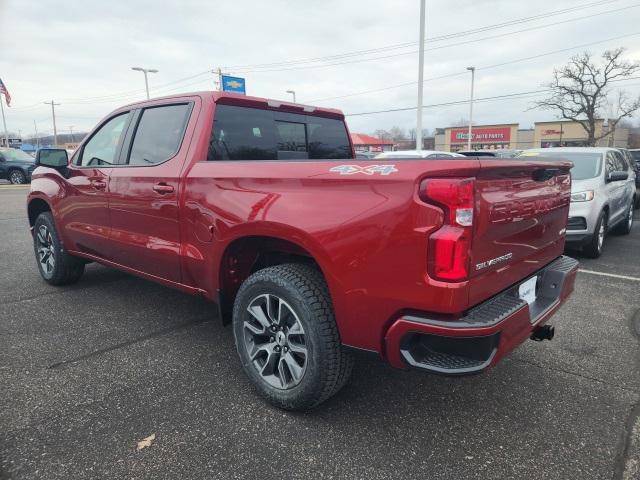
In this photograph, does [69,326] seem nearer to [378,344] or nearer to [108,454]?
[108,454]

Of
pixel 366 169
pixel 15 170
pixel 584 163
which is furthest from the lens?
pixel 15 170

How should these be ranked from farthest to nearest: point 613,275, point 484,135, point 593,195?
point 484,135 → point 593,195 → point 613,275

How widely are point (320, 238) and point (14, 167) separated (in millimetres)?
22352

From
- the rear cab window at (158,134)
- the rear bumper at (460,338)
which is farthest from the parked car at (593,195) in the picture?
the rear cab window at (158,134)

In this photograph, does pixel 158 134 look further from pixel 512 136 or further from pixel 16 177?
pixel 512 136

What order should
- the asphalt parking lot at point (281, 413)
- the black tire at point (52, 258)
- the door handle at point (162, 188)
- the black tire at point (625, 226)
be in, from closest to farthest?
the asphalt parking lot at point (281, 413)
the door handle at point (162, 188)
the black tire at point (52, 258)
the black tire at point (625, 226)

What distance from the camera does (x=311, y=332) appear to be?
7.86 ft

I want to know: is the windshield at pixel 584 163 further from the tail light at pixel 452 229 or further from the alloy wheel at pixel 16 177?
the alloy wheel at pixel 16 177

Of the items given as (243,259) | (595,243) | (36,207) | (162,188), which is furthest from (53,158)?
(595,243)

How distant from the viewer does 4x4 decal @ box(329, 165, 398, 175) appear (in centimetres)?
210

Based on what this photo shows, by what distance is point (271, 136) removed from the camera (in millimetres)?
3580

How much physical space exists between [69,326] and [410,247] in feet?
10.4

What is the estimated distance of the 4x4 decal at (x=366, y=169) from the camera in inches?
82.5

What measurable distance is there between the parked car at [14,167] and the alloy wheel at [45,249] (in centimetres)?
1762
